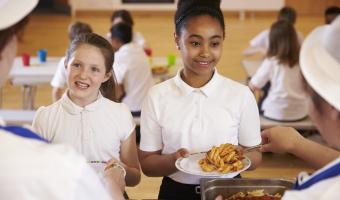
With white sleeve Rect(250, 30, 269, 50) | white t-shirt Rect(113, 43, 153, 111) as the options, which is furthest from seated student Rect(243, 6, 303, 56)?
white t-shirt Rect(113, 43, 153, 111)

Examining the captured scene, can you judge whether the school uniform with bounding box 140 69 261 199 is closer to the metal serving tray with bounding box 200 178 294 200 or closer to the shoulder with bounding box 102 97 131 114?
the shoulder with bounding box 102 97 131 114

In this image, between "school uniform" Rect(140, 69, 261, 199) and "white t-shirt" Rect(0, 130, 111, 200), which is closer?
"white t-shirt" Rect(0, 130, 111, 200)

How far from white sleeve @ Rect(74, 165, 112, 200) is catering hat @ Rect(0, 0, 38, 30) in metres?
0.37

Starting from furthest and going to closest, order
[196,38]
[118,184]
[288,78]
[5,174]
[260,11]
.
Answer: [260,11]
[288,78]
[196,38]
[118,184]
[5,174]

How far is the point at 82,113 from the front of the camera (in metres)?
1.97

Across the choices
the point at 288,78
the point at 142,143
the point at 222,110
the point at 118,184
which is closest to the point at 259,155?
the point at 222,110

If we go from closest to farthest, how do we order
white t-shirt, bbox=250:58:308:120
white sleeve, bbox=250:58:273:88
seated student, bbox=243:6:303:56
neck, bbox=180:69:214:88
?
neck, bbox=180:69:214:88, white t-shirt, bbox=250:58:308:120, white sleeve, bbox=250:58:273:88, seated student, bbox=243:6:303:56

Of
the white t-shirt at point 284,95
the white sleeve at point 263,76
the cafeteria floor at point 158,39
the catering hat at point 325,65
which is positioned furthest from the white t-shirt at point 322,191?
the white sleeve at point 263,76

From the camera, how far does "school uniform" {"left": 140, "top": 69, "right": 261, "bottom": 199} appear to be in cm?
199

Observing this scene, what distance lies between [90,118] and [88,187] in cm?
84

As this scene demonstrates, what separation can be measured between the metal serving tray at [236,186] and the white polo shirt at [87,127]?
0.42 meters

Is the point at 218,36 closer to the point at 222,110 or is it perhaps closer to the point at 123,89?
the point at 222,110

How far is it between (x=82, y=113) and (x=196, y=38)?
1.74 feet

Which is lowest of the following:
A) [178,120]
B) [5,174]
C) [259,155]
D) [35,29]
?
[35,29]
